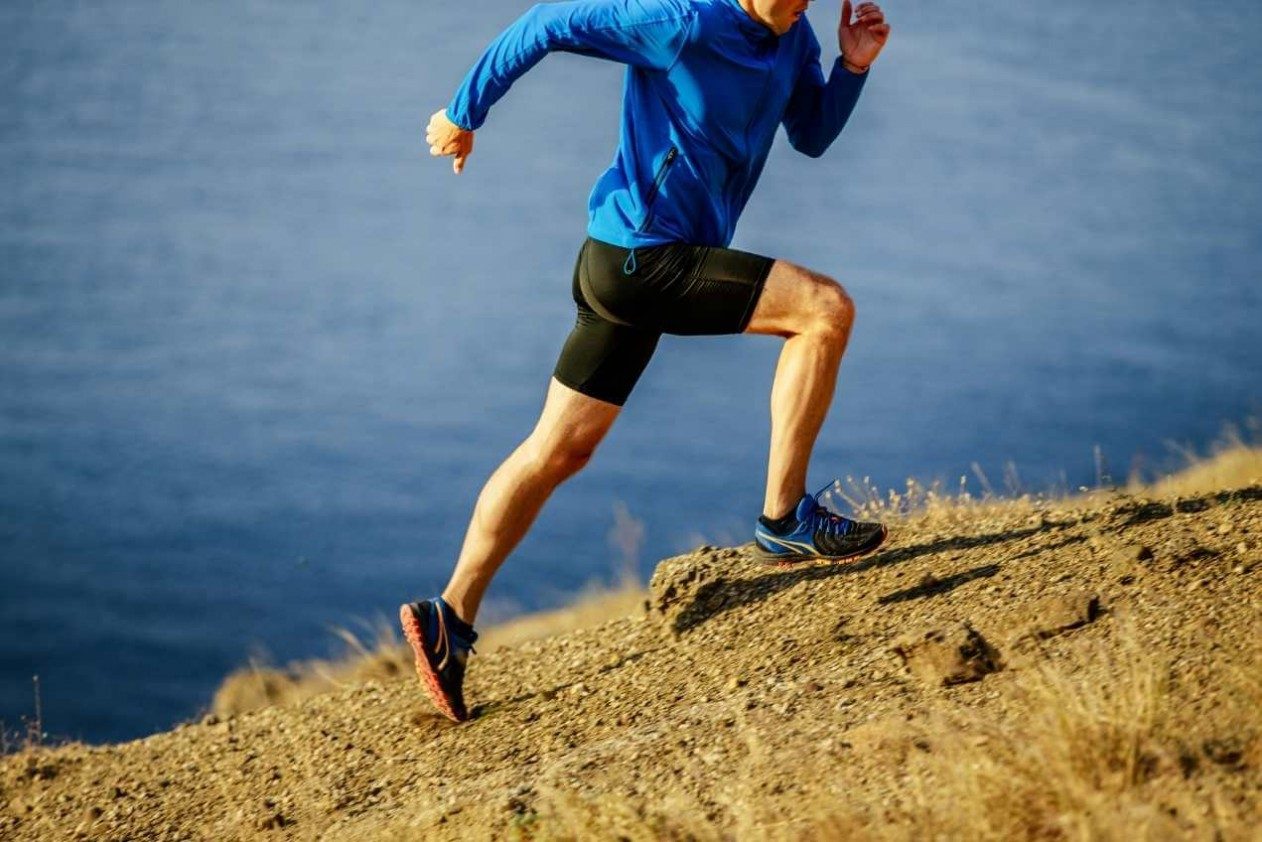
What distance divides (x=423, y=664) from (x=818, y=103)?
7.04 ft

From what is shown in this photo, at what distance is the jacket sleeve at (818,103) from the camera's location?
571 centimetres

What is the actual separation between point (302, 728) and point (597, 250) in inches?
88.5

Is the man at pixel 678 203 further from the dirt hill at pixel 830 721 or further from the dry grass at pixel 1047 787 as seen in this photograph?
the dry grass at pixel 1047 787

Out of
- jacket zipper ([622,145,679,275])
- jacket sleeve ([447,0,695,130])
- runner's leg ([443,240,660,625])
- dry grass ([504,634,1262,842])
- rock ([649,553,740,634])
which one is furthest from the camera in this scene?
rock ([649,553,740,634])

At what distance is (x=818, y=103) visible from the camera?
18.9 ft

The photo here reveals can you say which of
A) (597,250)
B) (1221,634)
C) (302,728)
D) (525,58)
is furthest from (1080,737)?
(302,728)

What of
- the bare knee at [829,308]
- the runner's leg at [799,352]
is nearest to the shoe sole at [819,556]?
the runner's leg at [799,352]

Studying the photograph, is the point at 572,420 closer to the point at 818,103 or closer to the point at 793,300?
the point at 793,300

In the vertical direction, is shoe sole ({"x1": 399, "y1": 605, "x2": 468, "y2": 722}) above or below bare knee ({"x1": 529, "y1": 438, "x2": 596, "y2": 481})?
below

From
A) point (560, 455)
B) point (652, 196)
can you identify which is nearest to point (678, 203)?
point (652, 196)

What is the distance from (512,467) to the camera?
5695mm

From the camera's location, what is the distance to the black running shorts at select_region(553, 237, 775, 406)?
5336mm

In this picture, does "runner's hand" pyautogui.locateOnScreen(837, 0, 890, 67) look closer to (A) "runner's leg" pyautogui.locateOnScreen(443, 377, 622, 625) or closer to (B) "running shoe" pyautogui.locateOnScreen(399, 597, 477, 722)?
(A) "runner's leg" pyautogui.locateOnScreen(443, 377, 622, 625)

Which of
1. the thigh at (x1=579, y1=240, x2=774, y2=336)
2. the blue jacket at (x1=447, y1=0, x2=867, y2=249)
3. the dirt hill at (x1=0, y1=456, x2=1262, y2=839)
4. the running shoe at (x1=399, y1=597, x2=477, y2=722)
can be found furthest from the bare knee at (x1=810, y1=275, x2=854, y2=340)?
the running shoe at (x1=399, y1=597, x2=477, y2=722)
